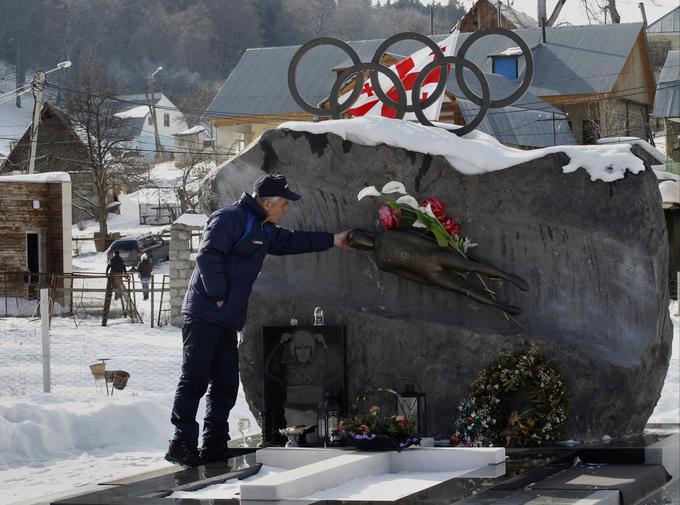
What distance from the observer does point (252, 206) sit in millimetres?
8438

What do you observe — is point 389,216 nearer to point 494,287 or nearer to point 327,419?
point 494,287

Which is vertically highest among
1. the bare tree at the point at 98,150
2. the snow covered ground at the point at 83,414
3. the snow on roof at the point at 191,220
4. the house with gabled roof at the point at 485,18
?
the house with gabled roof at the point at 485,18

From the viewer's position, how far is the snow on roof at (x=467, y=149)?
888 cm

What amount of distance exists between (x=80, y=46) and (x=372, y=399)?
106m

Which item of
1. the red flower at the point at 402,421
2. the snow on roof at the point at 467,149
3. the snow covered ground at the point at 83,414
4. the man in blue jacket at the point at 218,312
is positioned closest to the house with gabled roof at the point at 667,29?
the snow covered ground at the point at 83,414

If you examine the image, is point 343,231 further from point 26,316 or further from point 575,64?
point 575,64

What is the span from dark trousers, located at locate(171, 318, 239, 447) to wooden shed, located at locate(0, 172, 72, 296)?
21.6m

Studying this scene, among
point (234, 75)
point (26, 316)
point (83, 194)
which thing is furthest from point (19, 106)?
point (26, 316)

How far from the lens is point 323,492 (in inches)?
267

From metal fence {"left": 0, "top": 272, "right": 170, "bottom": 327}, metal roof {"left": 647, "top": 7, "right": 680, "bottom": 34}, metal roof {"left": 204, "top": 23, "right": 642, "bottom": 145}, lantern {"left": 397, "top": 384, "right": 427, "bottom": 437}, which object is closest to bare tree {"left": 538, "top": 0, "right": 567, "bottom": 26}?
metal roof {"left": 204, "top": 23, "right": 642, "bottom": 145}

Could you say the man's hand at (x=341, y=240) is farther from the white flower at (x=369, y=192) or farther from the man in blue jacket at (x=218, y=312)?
the man in blue jacket at (x=218, y=312)

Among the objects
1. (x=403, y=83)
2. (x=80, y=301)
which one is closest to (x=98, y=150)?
(x=80, y=301)

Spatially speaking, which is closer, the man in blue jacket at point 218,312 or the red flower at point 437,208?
the man in blue jacket at point 218,312

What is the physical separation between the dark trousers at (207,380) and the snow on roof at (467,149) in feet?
6.31
